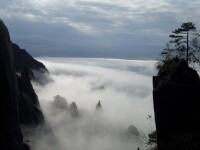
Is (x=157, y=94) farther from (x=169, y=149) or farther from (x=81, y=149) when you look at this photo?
(x=81, y=149)

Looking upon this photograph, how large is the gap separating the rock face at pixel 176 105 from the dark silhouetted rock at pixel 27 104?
105 metres

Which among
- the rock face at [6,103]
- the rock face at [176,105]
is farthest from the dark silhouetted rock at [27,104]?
the rock face at [176,105]

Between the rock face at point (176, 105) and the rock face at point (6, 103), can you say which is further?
the rock face at point (6, 103)

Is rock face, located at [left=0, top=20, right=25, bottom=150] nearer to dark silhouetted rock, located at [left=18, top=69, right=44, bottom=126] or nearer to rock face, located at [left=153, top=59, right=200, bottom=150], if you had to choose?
rock face, located at [left=153, top=59, right=200, bottom=150]

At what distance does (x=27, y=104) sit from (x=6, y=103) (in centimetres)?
7751

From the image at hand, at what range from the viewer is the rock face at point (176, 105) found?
40.6 m

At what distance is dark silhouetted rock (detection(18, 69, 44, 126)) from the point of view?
147125mm

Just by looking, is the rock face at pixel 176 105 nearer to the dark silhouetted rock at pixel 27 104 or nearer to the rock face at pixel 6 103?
the rock face at pixel 6 103

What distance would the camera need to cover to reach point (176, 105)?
137ft

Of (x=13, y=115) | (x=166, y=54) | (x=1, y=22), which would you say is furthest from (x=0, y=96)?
(x=166, y=54)

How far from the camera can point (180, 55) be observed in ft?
187

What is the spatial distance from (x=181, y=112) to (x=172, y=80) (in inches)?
147

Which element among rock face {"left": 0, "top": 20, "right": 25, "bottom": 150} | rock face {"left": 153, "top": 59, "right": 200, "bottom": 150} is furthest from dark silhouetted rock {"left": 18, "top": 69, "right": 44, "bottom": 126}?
rock face {"left": 153, "top": 59, "right": 200, "bottom": 150}

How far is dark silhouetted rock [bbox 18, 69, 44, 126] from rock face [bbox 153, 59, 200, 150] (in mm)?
104777
